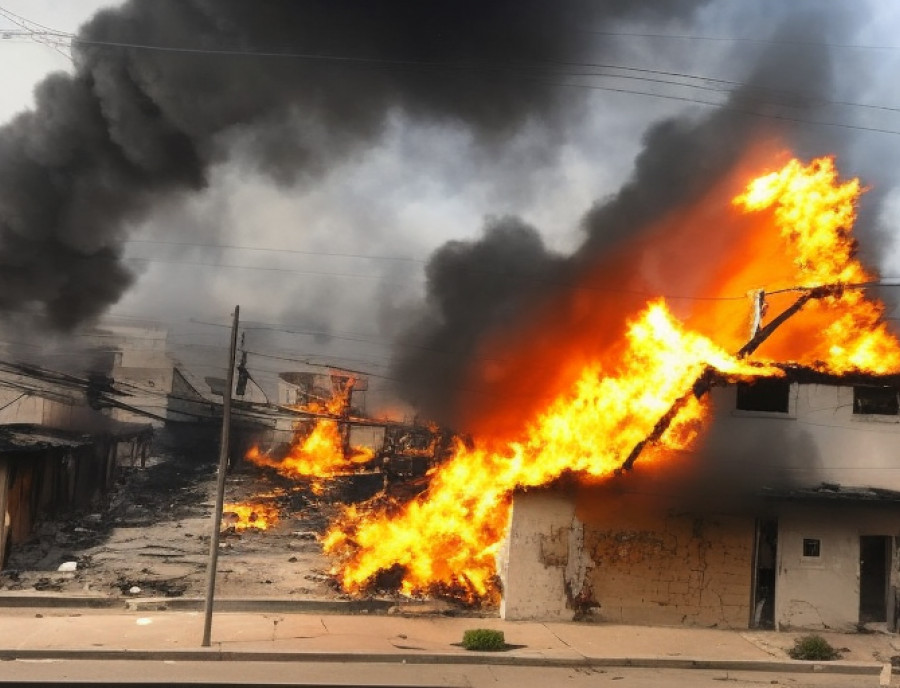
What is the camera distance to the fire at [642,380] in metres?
16.1

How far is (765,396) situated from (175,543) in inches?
598

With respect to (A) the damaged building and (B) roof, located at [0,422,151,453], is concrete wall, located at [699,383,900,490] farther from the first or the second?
(B) roof, located at [0,422,151,453]

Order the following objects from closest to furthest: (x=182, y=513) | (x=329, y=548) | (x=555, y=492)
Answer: (x=555, y=492) < (x=329, y=548) < (x=182, y=513)

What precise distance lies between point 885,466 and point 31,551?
19.5 metres

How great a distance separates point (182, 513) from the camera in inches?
881

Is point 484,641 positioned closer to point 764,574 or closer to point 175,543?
point 764,574

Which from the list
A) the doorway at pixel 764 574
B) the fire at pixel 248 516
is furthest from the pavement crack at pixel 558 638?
the fire at pixel 248 516

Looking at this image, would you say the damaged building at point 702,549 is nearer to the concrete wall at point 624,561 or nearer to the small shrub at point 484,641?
the concrete wall at point 624,561

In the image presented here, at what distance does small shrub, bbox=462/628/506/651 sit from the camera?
12.7 metres

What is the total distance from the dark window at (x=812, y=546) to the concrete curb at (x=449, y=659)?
2.82 metres

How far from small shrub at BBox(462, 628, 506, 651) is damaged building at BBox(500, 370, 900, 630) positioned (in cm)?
238

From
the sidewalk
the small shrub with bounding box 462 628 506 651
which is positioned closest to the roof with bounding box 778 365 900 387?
the sidewalk

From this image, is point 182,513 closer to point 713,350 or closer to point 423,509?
point 423,509

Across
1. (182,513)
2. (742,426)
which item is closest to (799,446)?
(742,426)
